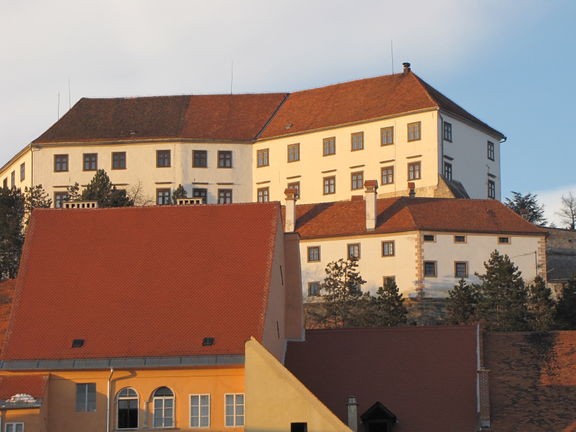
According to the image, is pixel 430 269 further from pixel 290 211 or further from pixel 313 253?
pixel 290 211

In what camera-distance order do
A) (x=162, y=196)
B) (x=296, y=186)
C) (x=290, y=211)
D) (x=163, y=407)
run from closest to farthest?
(x=163, y=407), (x=290, y=211), (x=296, y=186), (x=162, y=196)

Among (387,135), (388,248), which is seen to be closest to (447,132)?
(387,135)

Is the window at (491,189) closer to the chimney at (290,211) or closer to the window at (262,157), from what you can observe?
the chimney at (290,211)

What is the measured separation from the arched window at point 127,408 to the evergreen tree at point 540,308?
24624 mm

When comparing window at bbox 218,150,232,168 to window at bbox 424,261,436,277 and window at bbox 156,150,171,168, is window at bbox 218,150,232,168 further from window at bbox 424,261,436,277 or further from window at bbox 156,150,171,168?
window at bbox 424,261,436,277

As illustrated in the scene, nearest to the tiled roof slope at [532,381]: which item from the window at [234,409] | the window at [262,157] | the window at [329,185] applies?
the window at [234,409]

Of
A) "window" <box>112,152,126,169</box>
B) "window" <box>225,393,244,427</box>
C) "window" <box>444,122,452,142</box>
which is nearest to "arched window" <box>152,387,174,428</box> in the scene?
"window" <box>225,393,244,427</box>

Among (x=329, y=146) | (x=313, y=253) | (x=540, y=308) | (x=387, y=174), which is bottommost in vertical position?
(x=540, y=308)

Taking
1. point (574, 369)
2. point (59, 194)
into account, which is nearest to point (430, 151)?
point (59, 194)

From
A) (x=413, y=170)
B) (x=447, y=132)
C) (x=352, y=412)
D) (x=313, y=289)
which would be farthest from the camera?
(x=447, y=132)

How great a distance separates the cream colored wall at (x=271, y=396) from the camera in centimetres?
3981

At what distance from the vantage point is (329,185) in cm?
9731

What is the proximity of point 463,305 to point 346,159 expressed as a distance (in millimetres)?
26886

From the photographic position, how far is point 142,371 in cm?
4203
